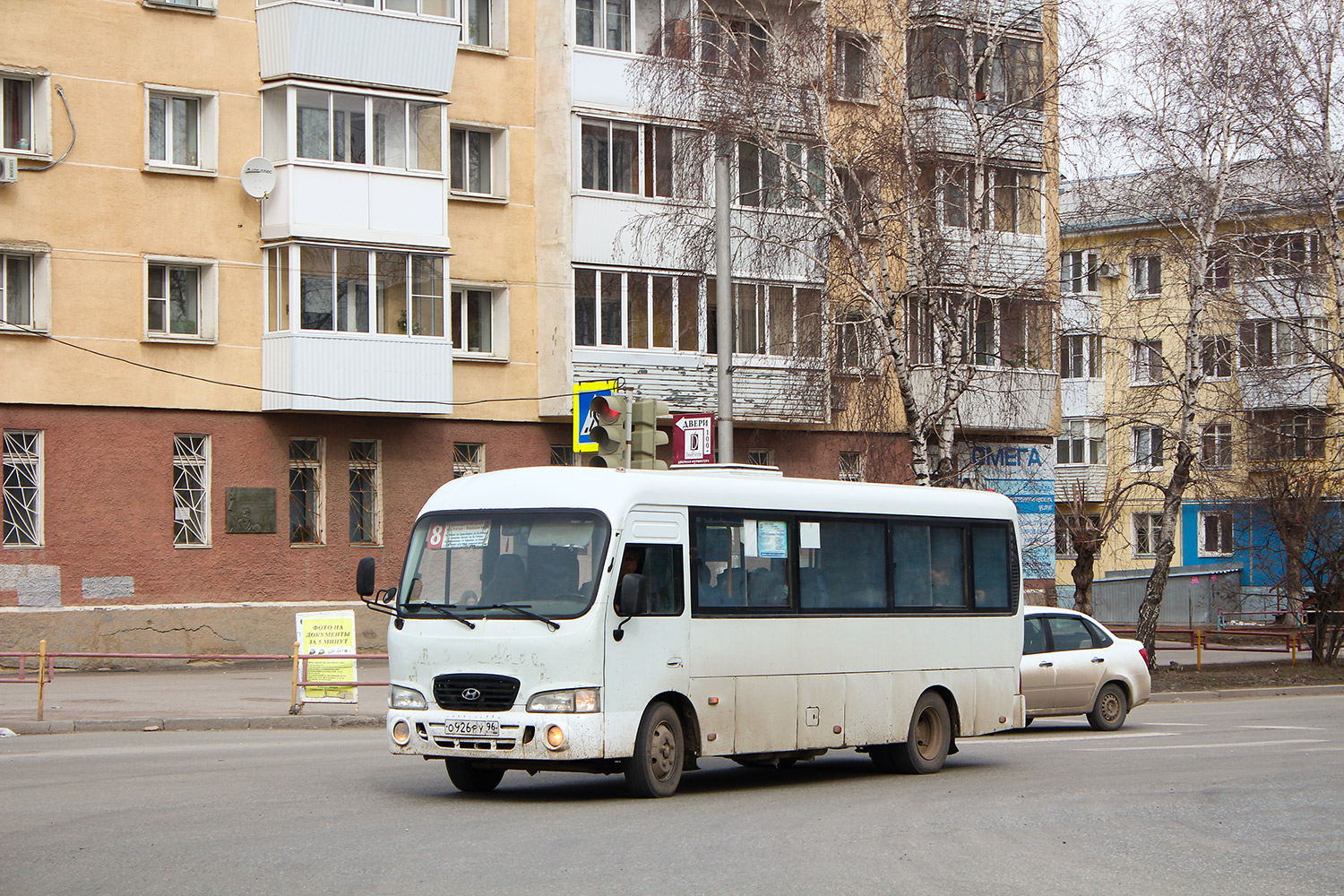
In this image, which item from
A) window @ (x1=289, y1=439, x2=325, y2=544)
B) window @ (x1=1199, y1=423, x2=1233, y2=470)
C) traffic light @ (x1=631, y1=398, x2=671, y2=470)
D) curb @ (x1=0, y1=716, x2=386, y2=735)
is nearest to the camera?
traffic light @ (x1=631, y1=398, x2=671, y2=470)

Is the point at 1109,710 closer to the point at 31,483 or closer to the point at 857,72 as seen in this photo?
the point at 857,72

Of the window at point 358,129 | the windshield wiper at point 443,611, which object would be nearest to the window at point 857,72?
the window at point 358,129

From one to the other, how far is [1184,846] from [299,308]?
22436mm

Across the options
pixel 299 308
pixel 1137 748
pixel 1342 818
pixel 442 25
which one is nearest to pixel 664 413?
pixel 1137 748

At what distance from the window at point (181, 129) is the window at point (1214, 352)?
17671 millimetres

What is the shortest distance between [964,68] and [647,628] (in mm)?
18006

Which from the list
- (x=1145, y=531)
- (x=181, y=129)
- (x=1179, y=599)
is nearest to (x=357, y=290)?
(x=181, y=129)

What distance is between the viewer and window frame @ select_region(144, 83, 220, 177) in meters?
29.5

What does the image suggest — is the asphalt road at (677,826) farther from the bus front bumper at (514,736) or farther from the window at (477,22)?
the window at (477,22)

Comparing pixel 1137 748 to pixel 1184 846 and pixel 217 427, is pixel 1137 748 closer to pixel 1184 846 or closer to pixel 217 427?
pixel 1184 846

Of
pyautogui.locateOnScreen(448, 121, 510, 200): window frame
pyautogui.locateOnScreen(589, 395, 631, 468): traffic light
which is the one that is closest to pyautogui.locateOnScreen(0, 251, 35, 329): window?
pyautogui.locateOnScreen(448, 121, 510, 200): window frame

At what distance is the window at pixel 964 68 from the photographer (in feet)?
90.7

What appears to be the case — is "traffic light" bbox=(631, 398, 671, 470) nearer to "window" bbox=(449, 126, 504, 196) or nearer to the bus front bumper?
the bus front bumper

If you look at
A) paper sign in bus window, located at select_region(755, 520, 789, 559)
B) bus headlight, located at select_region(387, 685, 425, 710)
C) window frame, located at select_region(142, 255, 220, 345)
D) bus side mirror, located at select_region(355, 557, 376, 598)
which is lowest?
bus headlight, located at select_region(387, 685, 425, 710)
